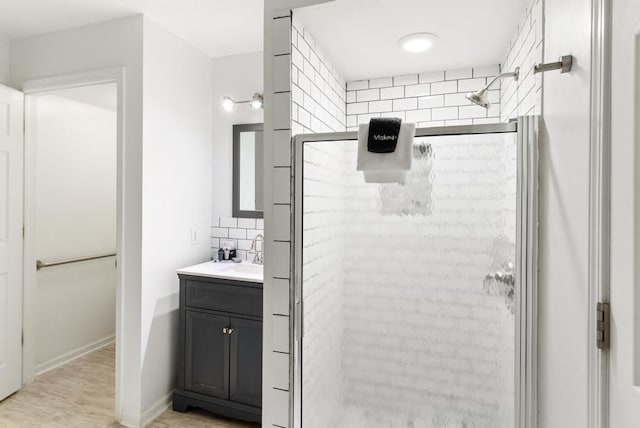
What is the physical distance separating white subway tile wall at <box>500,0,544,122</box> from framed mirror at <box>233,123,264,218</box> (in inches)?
65.0

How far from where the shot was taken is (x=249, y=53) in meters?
2.80

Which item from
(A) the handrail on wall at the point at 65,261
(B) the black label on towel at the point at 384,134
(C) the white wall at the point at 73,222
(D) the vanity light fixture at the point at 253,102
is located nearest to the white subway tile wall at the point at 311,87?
(B) the black label on towel at the point at 384,134

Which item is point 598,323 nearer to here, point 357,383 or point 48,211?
point 357,383

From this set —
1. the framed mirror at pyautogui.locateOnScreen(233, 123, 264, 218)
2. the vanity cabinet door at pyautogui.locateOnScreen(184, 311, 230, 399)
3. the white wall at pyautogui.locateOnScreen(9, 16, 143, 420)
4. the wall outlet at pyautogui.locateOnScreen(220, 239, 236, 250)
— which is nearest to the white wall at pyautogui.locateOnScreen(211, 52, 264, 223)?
the framed mirror at pyautogui.locateOnScreen(233, 123, 264, 218)

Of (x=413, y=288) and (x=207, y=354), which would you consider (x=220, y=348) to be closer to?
(x=207, y=354)

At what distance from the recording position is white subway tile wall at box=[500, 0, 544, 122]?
137 cm

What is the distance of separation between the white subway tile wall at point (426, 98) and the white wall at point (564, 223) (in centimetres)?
97

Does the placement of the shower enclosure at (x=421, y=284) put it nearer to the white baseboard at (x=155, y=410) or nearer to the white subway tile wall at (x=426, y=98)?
the white subway tile wall at (x=426, y=98)

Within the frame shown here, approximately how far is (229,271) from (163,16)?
1623 mm

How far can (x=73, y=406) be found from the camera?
2467 mm

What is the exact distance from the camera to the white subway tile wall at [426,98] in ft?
7.36

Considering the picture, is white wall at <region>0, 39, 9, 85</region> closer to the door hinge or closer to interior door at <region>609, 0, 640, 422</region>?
interior door at <region>609, 0, 640, 422</region>

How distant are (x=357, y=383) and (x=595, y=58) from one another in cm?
138

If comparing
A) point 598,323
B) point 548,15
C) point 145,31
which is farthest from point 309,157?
point 145,31
